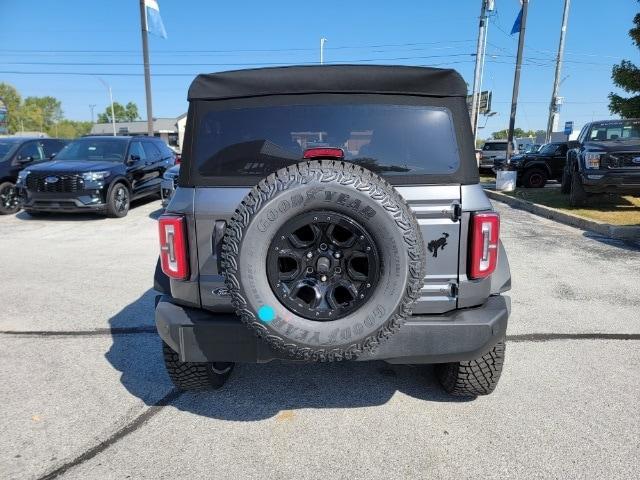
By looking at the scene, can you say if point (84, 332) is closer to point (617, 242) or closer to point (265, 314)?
point (265, 314)

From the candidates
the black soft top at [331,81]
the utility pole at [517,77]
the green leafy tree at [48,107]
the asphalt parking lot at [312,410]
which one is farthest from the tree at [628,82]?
the green leafy tree at [48,107]

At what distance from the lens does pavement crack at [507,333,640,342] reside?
3.88m

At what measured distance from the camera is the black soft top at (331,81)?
2.50m

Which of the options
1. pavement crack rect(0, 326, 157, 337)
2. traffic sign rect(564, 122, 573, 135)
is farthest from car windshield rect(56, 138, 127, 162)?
traffic sign rect(564, 122, 573, 135)

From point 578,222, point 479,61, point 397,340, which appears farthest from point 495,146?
point 397,340

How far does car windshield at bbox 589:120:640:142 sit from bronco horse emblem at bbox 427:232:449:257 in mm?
9378

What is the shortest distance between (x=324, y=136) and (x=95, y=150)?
32.0 ft

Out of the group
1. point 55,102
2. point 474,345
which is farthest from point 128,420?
point 55,102

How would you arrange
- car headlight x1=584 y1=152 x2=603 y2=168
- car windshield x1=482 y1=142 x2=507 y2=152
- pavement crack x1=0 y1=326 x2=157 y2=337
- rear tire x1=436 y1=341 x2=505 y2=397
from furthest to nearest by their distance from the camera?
car windshield x1=482 y1=142 x2=507 y2=152 → car headlight x1=584 y1=152 x2=603 y2=168 → pavement crack x1=0 y1=326 x2=157 y2=337 → rear tire x1=436 y1=341 x2=505 y2=397

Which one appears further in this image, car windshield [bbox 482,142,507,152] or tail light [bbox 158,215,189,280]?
car windshield [bbox 482,142,507,152]

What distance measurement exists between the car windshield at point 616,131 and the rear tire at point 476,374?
907 cm

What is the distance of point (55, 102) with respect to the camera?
456 feet

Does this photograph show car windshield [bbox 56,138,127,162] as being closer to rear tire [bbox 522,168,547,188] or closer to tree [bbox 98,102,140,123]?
rear tire [bbox 522,168,547,188]

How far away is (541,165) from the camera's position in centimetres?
1558
